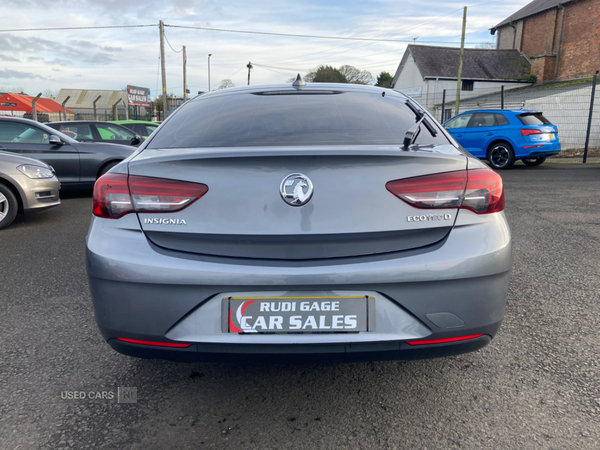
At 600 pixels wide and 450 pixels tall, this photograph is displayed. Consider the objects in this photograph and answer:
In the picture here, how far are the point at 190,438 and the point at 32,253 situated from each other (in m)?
3.66

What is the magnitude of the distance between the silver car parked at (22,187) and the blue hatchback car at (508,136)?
10312 millimetres

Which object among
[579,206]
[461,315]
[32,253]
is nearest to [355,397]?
[461,315]

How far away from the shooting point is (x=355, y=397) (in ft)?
7.08

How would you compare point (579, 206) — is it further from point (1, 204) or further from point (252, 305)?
point (1, 204)

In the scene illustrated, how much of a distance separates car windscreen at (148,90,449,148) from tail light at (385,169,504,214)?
0.33 metres

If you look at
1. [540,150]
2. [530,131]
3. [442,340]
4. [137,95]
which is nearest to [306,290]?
[442,340]

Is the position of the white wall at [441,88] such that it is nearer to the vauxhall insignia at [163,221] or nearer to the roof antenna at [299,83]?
the roof antenna at [299,83]

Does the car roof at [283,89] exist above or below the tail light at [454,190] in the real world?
above

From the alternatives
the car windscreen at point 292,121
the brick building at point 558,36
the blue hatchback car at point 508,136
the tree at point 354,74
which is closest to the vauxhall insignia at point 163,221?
the car windscreen at point 292,121

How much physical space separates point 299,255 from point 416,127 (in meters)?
0.86

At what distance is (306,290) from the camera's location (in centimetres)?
174

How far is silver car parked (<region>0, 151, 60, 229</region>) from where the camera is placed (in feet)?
19.4

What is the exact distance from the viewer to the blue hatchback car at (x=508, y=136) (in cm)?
1167

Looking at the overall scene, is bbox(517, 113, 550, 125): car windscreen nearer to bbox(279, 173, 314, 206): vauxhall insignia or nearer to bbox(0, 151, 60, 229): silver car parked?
bbox(0, 151, 60, 229): silver car parked
